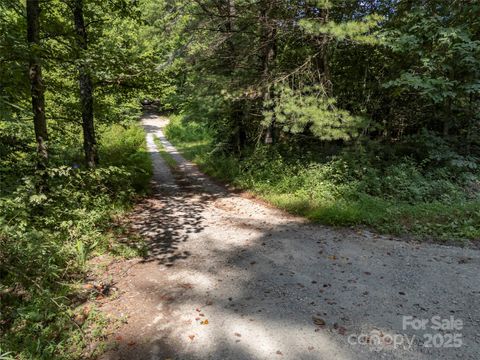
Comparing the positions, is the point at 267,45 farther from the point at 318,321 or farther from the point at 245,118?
the point at 318,321

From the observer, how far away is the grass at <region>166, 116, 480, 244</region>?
7023 millimetres

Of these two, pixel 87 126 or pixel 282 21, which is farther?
Result: pixel 282 21

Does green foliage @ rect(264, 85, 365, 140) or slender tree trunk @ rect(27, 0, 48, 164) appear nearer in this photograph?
slender tree trunk @ rect(27, 0, 48, 164)

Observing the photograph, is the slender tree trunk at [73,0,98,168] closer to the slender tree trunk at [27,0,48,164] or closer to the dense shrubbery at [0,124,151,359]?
the dense shrubbery at [0,124,151,359]

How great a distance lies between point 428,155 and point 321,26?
5799mm

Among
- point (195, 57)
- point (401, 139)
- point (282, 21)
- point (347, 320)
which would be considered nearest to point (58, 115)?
point (195, 57)

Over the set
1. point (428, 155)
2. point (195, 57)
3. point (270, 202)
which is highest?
point (195, 57)

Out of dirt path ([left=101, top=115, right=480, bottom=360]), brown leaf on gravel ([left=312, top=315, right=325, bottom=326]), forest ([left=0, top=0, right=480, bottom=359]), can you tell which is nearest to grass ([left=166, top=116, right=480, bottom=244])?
A: forest ([left=0, top=0, right=480, bottom=359])

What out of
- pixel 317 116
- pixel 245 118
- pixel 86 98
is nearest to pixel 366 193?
pixel 317 116

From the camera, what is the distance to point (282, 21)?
9.74 meters

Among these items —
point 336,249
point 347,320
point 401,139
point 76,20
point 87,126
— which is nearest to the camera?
point 347,320

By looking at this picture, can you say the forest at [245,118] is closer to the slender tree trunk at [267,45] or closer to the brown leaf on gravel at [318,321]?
the slender tree trunk at [267,45]

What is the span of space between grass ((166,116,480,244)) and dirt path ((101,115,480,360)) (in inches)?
26.3

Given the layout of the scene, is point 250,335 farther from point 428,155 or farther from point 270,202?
point 428,155
